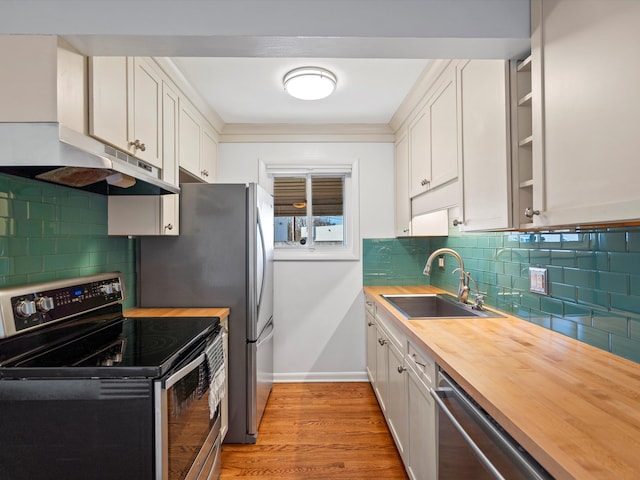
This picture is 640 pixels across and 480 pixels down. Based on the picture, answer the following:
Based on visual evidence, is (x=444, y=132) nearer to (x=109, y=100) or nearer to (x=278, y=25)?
(x=278, y=25)

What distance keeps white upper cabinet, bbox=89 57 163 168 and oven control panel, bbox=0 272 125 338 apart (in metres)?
0.65

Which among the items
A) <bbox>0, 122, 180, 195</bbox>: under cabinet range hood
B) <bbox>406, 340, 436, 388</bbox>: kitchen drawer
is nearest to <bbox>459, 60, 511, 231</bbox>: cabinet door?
<bbox>406, 340, 436, 388</bbox>: kitchen drawer

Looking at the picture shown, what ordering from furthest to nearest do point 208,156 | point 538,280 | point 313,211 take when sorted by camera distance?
point 313,211, point 208,156, point 538,280

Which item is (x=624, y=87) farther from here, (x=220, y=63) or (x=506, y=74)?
(x=220, y=63)

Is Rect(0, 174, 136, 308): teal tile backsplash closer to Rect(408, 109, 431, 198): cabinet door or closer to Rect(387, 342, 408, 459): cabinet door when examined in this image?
Rect(387, 342, 408, 459): cabinet door

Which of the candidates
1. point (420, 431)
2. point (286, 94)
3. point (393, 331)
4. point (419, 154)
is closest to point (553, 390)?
point (420, 431)

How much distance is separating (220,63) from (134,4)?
0.97m

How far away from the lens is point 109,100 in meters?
1.50

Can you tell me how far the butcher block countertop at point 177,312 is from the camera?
215 centimetres

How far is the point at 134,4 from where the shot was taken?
1.22m

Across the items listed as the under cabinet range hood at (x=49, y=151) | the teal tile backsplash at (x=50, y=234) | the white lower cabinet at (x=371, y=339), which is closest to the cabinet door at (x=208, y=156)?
the teal tile backsplash at (x=50, y=234)

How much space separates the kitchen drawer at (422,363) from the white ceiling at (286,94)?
1675mm

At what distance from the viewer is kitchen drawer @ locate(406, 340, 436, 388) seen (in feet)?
4.59

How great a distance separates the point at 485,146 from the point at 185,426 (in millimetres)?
1726
